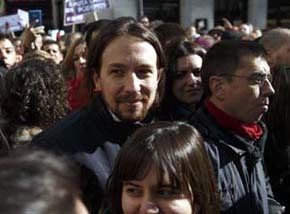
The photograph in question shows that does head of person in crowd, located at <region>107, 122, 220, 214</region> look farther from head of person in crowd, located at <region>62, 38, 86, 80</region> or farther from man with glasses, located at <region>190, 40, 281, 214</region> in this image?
head of person in crowd, located at <region>62, 38, 86, 80</region>

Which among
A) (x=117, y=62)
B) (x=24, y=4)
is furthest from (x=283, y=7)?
(x=117, y=62)

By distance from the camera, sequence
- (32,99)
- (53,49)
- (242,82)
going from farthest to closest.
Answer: (53,49) < (32,99) < (242,82)

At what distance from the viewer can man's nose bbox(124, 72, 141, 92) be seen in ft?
6.23

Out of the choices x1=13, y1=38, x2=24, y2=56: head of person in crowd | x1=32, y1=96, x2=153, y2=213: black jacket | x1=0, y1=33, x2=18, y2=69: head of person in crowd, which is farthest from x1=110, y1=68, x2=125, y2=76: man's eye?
x1=13, y1=38, x2=24, y2=56: head of person in crowd

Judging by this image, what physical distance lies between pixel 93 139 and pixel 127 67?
279mm

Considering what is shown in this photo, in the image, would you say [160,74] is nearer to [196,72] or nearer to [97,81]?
[97,81]

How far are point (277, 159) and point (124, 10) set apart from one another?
1627cm

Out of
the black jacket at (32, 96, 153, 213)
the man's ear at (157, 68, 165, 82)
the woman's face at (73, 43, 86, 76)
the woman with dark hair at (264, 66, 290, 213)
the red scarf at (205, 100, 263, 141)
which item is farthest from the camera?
the woman's face at (73, 43, 86, 76)

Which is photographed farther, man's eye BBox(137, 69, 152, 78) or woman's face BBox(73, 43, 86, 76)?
woman's face BBox(73, 43, 86, 76)

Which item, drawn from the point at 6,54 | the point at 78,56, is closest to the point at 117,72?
the point at 78,56

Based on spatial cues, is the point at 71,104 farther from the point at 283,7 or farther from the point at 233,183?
the point at 283,7

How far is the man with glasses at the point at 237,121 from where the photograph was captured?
214cm

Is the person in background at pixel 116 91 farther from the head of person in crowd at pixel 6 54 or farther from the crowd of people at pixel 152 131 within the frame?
the head of person in crowd at pixel 6 54

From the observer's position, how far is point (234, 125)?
2283 millimetres
